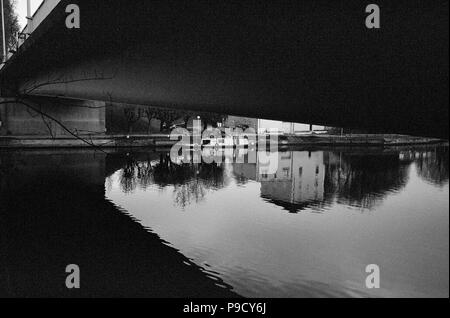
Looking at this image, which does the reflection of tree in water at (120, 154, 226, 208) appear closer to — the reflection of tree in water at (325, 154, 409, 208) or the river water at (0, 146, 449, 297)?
the river water at (0, 146, 449, 297)

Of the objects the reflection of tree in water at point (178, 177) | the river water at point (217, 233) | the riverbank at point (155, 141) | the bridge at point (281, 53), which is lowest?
the river water at point (217, 233)

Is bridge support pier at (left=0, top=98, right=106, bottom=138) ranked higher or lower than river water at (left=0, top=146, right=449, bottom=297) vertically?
higher

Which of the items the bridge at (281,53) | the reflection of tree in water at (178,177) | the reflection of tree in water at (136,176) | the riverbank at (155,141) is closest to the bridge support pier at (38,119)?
the riverbank at (155,141)

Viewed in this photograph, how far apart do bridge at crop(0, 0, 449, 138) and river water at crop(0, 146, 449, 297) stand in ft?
12.0

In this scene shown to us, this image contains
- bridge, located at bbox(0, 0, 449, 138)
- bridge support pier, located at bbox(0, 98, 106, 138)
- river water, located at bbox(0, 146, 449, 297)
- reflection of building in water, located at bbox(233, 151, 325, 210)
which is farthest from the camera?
bridge support pier, located at bbox(0, 98, 106, 138)

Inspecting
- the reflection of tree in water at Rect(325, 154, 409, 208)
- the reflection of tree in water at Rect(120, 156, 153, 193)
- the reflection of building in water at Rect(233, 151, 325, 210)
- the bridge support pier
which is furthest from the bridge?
the bridge support pier

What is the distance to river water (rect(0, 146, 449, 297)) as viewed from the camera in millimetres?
10914

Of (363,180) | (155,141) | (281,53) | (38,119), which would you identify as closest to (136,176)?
(38,119)

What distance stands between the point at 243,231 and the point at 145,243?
4.56 metres

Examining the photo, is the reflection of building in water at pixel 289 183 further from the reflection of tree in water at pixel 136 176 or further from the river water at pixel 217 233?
the reflection of tree in water at pixel 136 176

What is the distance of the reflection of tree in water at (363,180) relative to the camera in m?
28.0

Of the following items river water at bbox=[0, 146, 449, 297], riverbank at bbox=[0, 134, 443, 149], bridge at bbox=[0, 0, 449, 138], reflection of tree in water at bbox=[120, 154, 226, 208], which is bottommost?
river water at bbox=[0, 146, 449, 297]

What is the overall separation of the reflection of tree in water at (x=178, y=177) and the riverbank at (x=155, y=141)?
22.2ft
